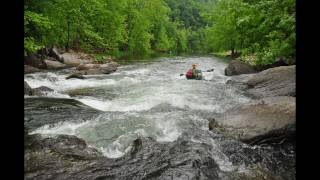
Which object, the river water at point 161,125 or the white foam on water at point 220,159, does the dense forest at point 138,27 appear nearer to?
the river water at point 161,125

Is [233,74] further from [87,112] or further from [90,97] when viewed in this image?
[87,112]

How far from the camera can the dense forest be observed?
14227mm

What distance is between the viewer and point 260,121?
989cm

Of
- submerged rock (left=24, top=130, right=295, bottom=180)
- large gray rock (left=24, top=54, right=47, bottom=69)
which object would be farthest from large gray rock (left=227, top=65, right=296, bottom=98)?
large gray rock (left=24, top=54, right=47, bottom=69)

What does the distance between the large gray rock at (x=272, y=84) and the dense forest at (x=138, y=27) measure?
0.92 m

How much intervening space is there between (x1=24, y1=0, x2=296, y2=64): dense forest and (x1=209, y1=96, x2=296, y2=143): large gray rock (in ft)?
11.3

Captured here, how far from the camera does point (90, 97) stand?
16.1 meters

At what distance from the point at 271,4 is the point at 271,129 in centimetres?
635

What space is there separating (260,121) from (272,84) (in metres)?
8.52

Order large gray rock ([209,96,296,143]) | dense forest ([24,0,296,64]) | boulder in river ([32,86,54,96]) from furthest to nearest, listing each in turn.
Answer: boulder in river ([32,86,54,96]) → dense forest ([24,0,296,64]) → large gray rock ([209,96,296,143])

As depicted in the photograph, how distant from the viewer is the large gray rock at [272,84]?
1620 cm

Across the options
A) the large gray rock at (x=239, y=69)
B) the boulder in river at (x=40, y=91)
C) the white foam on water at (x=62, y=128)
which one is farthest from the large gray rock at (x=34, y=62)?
the white foam on water at (x=62, y=128)

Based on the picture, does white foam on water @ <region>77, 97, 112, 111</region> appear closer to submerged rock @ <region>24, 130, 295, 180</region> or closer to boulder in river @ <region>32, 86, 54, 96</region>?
boulder in river @ <region>32, 86, 54, 96</region>

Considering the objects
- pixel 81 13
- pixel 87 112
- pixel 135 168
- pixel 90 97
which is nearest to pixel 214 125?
pixel 135 168
